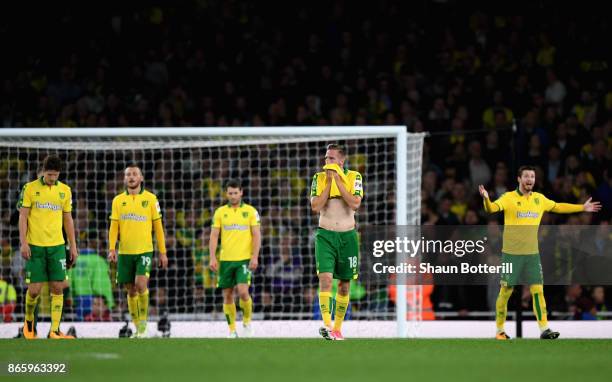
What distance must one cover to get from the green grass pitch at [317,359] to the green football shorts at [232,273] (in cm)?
145

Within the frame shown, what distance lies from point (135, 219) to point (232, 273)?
1.25 m

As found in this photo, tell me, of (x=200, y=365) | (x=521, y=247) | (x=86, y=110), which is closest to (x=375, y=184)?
(x=521, y=247)

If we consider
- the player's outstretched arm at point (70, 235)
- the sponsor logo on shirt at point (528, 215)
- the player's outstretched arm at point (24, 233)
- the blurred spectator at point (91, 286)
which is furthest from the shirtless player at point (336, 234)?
the blurred spectator at point (91, 286)

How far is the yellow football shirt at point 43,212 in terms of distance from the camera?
1207 cm

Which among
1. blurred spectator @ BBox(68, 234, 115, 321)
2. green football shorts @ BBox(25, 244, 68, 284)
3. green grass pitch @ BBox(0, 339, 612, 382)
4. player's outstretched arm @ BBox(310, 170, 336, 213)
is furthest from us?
blurred spectator @ BBox(68, 234, 115, 321)

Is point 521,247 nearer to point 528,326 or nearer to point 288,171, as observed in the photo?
point 528,326

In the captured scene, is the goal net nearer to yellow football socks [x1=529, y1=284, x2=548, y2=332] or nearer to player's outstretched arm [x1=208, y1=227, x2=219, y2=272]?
player's outstretched arm [x1=208, y1=227, x2=219, y2=272]

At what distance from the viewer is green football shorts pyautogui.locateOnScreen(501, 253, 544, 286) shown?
1203 centimetres

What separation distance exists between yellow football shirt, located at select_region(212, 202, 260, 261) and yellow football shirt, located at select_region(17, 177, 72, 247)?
6.04 feet

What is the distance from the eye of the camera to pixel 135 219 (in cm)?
1268

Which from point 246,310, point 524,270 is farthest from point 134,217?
point 524,270

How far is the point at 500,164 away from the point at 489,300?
7.04ft

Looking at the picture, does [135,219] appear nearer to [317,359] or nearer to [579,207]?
[317,359]

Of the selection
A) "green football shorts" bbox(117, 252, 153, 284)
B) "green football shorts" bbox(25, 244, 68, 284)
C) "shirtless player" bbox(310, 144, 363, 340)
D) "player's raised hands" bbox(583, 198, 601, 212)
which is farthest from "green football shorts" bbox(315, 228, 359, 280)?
"green football shorts" bbox(25, 244, 68, 284)
